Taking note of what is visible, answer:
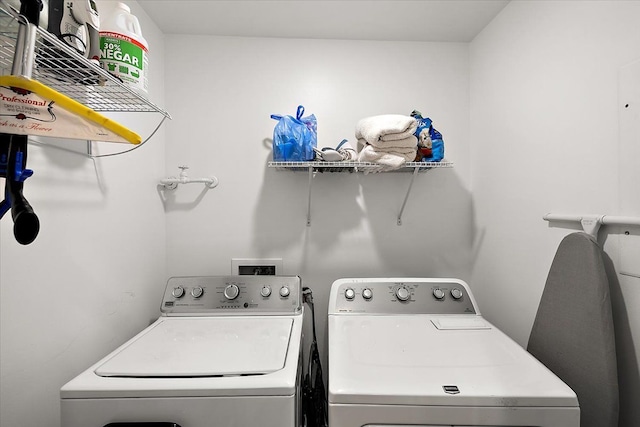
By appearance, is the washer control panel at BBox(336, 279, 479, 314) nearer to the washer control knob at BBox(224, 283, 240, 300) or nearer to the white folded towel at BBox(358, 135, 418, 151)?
the washer control knob at BBox(224, 283, 240, 300)

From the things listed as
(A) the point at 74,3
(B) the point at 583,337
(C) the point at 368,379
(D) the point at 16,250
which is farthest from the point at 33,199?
(B) the point at 583,337

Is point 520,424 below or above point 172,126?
below

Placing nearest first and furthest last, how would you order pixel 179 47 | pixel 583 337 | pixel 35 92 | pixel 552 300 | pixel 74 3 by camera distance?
pixel 35 92 < pixel 74 3 < pixel 583 337 < pixel 552 300 < pixel 179 47

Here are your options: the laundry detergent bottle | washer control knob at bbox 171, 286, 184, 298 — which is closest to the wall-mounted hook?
washer control knob at bbox 171, 286, 184, 298

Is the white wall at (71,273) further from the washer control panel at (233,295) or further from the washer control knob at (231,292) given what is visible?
the washer control knob at (231,292)

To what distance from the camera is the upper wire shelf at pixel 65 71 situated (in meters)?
0.64

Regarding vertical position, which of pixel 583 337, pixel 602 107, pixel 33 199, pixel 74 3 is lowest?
pixel 583 337

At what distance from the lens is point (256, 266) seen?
1.82m

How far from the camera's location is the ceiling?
1.50 meters

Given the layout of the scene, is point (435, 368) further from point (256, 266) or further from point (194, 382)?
point (256, 266)

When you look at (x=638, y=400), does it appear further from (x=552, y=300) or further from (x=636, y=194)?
(x=636, y=194)

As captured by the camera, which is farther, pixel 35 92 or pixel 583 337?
pixel 583 337

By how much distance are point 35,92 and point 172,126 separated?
1.30m

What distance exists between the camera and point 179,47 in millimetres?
1780
